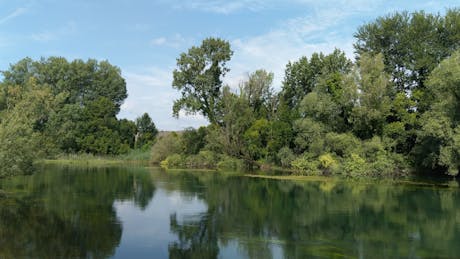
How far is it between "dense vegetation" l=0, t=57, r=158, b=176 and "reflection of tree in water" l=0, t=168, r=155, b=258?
33.6 metres

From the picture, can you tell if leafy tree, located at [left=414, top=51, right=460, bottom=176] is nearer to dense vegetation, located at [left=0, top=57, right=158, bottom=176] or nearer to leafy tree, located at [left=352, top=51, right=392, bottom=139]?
leafy tree, located at [left=352, top=51, right=392, bottom=139]

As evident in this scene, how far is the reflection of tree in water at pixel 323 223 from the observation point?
41.8 ft

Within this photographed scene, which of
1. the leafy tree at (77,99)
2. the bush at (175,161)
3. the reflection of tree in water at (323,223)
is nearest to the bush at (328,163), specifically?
the reflection of tree in water at (323,223)

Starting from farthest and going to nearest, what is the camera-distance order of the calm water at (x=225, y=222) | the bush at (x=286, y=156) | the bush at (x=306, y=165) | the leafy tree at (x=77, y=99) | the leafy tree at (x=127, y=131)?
1. the leafy tree at (x=127, y=131)
2. the leafy tree at (x=77, y=99)
3. the bush at (x=286, y=156)
4. the bush at (x=306, y=165)
5. the calm water at (x=225, y=222)

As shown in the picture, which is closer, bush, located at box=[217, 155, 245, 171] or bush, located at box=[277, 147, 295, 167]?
bush, located at box=[277, 147, 295, 167]

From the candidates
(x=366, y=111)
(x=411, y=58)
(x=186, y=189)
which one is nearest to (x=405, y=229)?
(x=186, y=189)

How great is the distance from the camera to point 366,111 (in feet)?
132

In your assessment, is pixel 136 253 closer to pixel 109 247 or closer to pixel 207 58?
pixel 109 247

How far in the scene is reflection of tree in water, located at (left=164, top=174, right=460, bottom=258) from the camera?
41.8 ft

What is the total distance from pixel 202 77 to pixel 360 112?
79.9ft

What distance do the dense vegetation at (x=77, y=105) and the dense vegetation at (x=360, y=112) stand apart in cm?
1809

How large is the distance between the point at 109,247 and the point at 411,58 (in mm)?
39382

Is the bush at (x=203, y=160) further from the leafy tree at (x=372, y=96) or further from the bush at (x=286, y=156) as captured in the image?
the leafy tree at (x=372, y=96)

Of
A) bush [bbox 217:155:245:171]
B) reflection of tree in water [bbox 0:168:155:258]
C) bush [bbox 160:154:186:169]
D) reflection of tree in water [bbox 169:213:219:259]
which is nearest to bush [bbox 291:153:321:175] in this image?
bush [bbox 217:155:245:171]
